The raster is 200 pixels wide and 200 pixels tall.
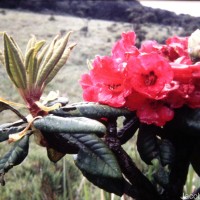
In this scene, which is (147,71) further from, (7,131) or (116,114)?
(7,131)

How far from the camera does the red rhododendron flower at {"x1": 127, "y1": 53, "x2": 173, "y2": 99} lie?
2.05 feet

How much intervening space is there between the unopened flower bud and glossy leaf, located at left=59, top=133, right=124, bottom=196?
0.24 metres

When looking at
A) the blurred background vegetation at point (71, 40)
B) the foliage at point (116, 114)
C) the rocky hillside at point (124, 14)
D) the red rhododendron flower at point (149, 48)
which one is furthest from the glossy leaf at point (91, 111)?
the rocky hillside at point (124, 14)

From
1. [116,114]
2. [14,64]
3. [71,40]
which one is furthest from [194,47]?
[71,40]

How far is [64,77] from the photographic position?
6.73 meters

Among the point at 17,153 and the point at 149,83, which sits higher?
the point at 149,83

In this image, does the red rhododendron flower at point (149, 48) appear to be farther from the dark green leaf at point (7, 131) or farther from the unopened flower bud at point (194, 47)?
the dark green leaf at point (7, 131)

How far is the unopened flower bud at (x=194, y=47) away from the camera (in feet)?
2.20

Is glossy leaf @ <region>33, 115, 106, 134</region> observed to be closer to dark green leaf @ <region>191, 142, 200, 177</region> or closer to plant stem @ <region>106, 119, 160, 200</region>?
plant stem @ <region>106, 119, 160, 200</region>

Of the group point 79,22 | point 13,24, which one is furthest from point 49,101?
point 79,22

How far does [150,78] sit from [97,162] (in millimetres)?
182

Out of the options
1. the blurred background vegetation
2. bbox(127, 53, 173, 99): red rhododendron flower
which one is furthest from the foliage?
the blurred background vegetation

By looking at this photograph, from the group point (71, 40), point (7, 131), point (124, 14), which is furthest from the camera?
point (124, 14)

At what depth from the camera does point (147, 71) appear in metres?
0.65
